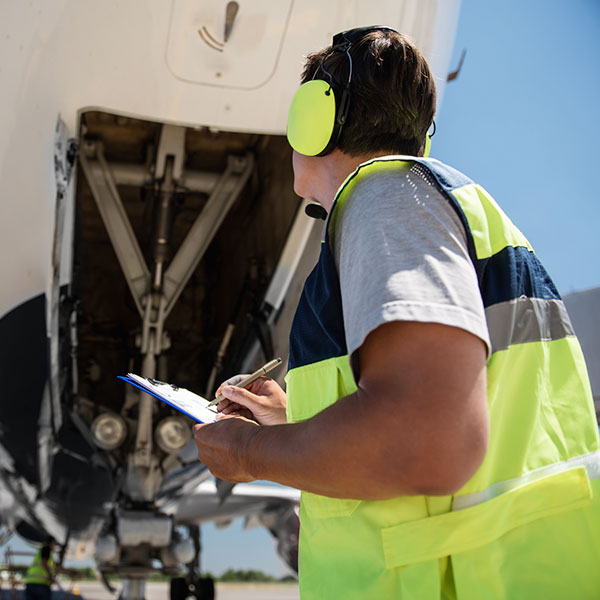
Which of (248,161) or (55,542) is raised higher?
(248,161)

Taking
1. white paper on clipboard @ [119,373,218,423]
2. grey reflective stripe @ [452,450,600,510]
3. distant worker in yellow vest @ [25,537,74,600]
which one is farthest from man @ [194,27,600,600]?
distant worker in yellow vest @ [25,537,74,600]

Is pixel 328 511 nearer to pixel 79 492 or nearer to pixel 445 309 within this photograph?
pixel 445 309

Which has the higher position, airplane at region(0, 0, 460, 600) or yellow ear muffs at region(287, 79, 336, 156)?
airplane at region(0, 0, 460, 600)

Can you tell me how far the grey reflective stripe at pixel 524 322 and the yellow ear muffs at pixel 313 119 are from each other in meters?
0.41

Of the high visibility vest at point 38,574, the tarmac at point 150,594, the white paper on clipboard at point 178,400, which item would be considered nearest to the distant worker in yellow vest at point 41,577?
the high visibility vest at point 38,574

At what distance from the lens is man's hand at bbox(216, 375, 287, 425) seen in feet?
4.42

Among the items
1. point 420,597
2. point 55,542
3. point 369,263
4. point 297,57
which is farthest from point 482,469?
point 55,542

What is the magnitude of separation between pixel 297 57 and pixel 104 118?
61.7 inches

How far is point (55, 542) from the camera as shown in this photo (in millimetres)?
9812

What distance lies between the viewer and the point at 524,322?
1.00m

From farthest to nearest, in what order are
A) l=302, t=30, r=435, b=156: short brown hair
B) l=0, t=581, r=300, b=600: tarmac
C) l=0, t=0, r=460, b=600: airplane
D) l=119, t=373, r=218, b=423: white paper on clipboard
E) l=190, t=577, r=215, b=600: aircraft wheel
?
l=0, t=581, r=300, b=600: tarmac
l=190, t=577, r=215, b=600: aircraft wheel
l=0, t=0, r=460, b=600: airplane
l=119, t=373, r=218, b=423: white paper on clipboard
l=302, t=30, r=435, b=156: short brown hair

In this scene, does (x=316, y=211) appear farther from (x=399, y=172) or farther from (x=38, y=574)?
(x=38, y=574)

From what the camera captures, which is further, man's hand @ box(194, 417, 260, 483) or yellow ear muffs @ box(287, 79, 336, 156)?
yellow ear muffs @ box(287, 79, 336, 156)

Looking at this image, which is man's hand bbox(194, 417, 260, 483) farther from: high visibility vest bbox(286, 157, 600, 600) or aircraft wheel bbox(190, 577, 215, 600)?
aircraft wheel bbox(190, 577, 215, 600)
